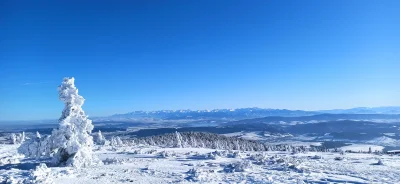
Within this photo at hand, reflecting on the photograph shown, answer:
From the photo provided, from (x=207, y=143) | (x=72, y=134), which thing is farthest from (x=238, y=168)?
(x=207, y=143)

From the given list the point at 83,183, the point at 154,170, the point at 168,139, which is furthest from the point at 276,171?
the point at 168,139

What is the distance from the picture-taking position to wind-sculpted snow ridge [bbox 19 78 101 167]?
122 ft

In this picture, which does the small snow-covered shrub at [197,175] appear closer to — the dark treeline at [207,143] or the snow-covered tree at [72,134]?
the snow-covered tree at [72,134]

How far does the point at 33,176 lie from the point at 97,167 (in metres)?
9.51

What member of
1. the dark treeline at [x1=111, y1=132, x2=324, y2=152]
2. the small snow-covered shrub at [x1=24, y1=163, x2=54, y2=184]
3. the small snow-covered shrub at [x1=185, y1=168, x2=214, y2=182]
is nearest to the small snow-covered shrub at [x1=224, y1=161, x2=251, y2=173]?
the small snow-covered shrub at [x1=185, y1=168, x2=214, y2=182]

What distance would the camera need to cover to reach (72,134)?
124 feet

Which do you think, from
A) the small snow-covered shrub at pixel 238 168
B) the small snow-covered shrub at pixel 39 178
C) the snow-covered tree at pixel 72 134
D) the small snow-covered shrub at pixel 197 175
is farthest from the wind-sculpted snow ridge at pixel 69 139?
the small snow-covered shrub at pixel 238 168

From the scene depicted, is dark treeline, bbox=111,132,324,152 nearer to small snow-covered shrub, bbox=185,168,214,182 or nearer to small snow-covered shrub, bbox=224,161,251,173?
small snow-covered shrub, bbox=224,161,251,173

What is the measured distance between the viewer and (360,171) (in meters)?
35.9

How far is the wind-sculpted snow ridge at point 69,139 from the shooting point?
37.2 m

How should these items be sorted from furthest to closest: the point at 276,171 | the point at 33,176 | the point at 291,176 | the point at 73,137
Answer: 1. the point at 73,137
2. the point at 276,171
3. the point at 291,176
4. the point at 33,176

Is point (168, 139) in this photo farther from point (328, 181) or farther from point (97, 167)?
point (328, 181)

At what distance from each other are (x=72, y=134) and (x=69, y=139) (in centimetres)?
70

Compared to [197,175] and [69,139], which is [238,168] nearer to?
[197,175]
